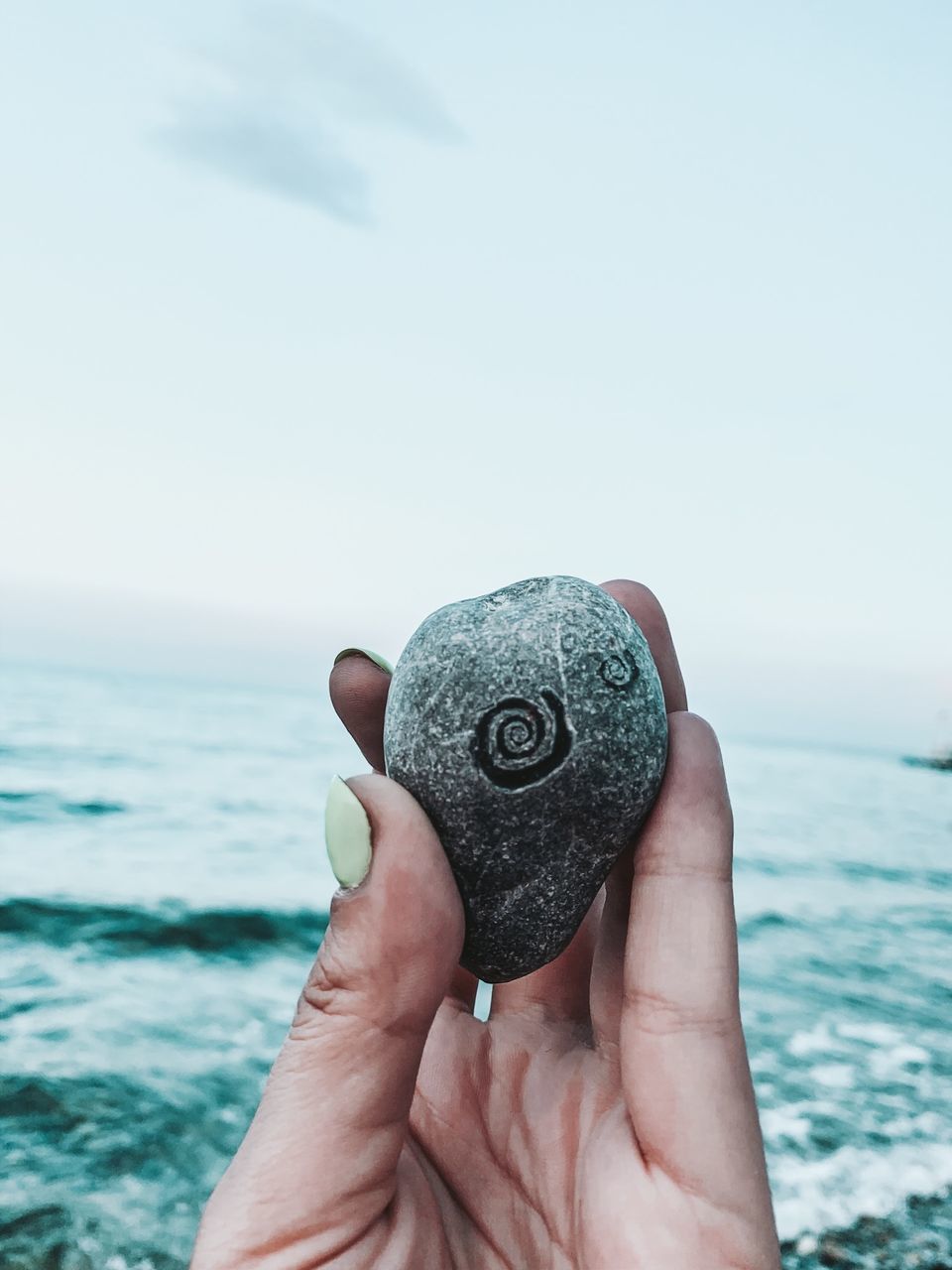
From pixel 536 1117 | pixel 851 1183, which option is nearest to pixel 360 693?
pixel 536 1117

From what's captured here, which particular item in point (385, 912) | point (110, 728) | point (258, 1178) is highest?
point (385, 912)

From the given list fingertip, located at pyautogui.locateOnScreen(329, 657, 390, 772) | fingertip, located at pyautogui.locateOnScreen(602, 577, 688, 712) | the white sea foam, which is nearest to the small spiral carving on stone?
fingertip, located at pyautogui.locateOnScreen(602, 577, 688, 712)

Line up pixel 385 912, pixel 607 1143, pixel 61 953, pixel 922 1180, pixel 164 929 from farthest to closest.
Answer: pixel 164 929 → pixel 61 953 → pixel 922 1180 → pixel 607 1143 → pixel 385 912

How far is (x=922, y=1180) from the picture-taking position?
4180 millimetres

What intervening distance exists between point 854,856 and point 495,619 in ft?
40.2

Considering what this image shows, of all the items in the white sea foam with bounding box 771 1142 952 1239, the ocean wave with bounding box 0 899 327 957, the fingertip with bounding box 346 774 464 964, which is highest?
the fingertip with bounding box 346 774 464 964

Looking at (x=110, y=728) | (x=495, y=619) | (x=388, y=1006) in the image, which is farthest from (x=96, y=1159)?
(x=110, y=728)

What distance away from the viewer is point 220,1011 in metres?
5.23

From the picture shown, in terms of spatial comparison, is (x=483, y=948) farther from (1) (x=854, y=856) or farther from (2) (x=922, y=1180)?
(1) (x=854, y=856)

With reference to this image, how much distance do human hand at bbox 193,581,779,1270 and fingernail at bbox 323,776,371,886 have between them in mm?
18

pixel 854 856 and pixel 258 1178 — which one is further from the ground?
pixel 258 1178

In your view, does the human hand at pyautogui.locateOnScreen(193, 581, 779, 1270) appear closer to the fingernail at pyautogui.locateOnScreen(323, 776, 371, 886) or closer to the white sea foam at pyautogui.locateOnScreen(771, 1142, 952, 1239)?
the fingernail at pyautogui.locateOnScreen(323, 776, 371, 886)

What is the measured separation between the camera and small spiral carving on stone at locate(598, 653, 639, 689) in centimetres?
196

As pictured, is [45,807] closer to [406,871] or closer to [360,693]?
[360,693]
